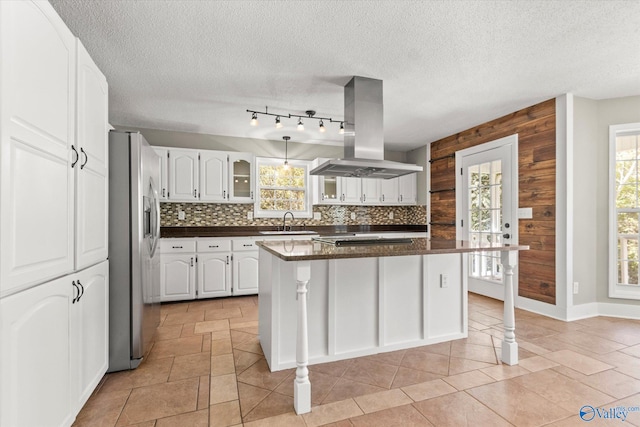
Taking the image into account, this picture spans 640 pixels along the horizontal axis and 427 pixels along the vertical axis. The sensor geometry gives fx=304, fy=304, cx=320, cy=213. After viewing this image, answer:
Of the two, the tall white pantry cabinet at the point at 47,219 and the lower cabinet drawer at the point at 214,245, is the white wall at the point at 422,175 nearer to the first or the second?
the lower cabinet drawer at the point at 214,245

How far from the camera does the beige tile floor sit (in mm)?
1687

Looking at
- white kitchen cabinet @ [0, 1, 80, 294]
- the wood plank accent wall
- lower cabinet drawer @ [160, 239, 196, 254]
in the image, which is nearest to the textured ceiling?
the wood plank accent wall

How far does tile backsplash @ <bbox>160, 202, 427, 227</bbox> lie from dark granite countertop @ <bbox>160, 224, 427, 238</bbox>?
6 centimetres

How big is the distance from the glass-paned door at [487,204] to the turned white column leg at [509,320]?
160cm

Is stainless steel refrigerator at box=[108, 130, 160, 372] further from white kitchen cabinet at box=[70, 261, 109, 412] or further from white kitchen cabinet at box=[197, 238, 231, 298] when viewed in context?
white kitchen cabinet at box=[197, 238, 231, 298]

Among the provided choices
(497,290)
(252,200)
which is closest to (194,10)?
(252,200)

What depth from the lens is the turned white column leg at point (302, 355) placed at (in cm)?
173

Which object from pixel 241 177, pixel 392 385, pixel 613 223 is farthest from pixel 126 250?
pixel 613 223

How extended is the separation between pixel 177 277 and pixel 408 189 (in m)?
4.10

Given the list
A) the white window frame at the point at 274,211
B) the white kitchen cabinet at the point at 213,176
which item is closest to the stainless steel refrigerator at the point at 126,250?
the white kitchen cabinet at the point at 213,176

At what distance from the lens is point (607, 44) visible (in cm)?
231

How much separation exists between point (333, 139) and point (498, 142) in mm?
2359

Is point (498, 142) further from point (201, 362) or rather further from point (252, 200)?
point (201, 362)

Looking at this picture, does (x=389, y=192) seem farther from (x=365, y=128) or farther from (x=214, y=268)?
(x=214, y=268)
